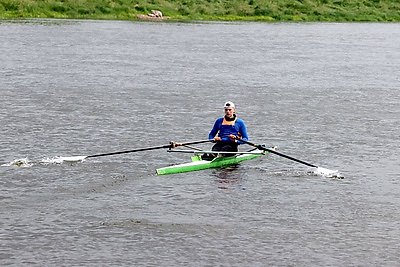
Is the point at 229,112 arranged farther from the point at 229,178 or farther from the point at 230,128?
the point at 229,178

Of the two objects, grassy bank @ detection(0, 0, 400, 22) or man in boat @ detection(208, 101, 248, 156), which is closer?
man in boat @ detection(208, 101, 248, 156)

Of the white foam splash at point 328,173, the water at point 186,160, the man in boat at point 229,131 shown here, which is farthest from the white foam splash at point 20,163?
the white foam splash at point 328,173

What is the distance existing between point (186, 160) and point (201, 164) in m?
1.77

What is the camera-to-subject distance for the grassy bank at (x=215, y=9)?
75062mm

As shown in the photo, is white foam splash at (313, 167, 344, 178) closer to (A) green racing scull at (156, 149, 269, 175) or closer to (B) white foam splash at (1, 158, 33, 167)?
(A) green racing scull at (156, 149, 269, 175)

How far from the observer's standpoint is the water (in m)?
15.3

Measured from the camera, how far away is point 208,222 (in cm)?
1672

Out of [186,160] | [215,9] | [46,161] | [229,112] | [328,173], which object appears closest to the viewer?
[328,173]

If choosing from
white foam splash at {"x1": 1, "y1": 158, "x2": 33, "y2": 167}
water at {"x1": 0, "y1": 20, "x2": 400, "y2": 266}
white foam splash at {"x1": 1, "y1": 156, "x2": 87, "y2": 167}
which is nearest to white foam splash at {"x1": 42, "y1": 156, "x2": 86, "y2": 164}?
white foam splash at {"x1": 1, "y1": 156, "x2": 87, "y2": 167}

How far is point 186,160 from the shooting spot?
22.9 m

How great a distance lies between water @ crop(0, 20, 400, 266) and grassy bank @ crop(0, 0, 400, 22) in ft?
81.1

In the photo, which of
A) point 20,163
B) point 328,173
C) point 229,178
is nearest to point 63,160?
point 20,163

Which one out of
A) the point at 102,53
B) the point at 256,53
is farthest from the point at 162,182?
the point at 256,53

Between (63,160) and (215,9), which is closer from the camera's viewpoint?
(63,160)
